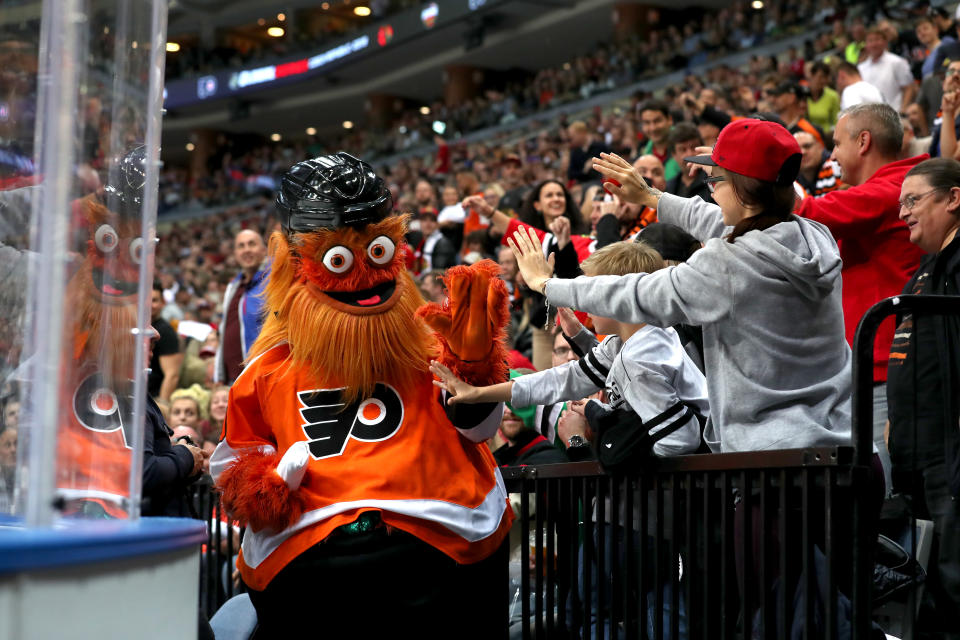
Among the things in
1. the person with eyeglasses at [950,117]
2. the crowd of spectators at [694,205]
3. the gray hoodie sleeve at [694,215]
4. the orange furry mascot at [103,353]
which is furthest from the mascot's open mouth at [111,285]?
the person with eyeglasses at [950,117]

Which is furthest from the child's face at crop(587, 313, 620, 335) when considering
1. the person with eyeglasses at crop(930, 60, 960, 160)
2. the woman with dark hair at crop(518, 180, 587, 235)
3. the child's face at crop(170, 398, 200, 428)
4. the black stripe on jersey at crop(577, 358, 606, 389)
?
the child's face at crop(170, 398, 200, 428)

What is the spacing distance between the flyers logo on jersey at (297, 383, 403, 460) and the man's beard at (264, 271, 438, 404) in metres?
0.03

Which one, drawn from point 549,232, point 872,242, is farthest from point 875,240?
point 549,232

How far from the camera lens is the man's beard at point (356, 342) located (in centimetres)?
288

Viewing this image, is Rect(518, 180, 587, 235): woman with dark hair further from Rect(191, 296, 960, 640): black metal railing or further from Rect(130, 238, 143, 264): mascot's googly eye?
Rect(130, 238, 143, 264): mascot's googly eye

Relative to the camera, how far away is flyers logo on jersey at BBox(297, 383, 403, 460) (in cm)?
284

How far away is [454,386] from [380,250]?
0.44m

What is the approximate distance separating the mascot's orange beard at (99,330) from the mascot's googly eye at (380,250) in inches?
42.5

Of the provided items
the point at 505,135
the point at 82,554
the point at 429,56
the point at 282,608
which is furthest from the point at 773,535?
the point at 429,56

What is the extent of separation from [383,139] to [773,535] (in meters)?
23.3

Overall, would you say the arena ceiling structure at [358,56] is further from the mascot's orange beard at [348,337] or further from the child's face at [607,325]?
the mascot's orange beard at [348,337]

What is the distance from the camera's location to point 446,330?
9.43 ft

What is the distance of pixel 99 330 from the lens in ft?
6.08

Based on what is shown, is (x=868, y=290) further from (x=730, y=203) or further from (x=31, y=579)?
(x=31, y=579)
